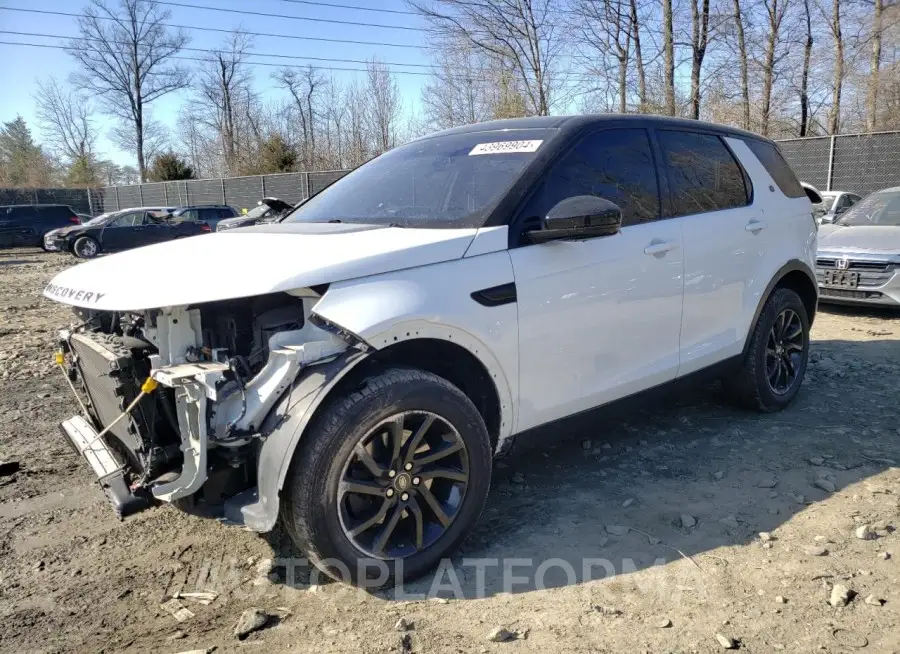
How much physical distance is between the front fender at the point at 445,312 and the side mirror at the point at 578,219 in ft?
0.71

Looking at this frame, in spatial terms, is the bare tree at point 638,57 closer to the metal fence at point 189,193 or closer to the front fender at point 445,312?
the metal fence at point 189,193

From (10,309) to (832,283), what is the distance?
38.0 feet

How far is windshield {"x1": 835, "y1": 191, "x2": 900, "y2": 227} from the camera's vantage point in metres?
8.78

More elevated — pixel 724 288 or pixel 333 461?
pixel 724 288

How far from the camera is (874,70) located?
25250mm

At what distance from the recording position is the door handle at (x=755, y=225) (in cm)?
417

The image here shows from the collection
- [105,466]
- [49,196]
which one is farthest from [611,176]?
[49,196]

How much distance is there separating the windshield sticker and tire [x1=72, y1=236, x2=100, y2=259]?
800 inches

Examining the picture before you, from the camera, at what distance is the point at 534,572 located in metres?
2.81

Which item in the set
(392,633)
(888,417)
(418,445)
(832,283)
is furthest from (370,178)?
(832,283)

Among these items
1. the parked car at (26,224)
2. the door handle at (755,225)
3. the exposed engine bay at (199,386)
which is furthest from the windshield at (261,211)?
the parked car at (26,224)

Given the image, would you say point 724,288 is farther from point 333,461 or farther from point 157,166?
point 157,166

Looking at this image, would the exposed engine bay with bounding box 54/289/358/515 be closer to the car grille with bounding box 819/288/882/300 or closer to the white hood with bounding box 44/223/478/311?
the white hood with bounding box 44/223/478/311

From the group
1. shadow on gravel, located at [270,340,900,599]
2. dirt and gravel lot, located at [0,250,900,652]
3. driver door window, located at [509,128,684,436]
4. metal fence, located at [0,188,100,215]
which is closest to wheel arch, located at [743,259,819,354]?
shadow on gravel, located at [270,340,900,599]
